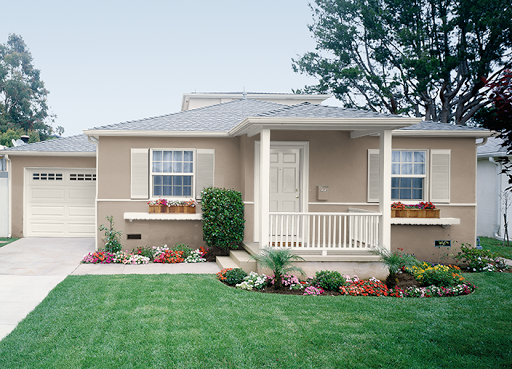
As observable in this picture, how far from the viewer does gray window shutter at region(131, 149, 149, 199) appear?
926cm

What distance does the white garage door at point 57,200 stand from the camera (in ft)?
38.0

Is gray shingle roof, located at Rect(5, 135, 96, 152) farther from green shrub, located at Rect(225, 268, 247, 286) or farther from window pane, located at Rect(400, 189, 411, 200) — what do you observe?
window pane, located at Rect(400, 189, 411, 200)

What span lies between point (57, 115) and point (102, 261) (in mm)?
29319

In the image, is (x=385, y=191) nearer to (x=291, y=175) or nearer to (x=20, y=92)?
(x=291, y=175)

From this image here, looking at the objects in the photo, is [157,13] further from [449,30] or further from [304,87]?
[449,30]

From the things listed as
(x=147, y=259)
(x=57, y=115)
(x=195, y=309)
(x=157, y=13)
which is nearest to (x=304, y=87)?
(x=157, y=13)

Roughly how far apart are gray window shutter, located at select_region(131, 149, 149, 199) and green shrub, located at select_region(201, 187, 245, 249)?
171 cm

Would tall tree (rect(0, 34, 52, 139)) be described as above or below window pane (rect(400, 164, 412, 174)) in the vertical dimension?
above

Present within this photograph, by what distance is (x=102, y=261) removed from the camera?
27.5ft

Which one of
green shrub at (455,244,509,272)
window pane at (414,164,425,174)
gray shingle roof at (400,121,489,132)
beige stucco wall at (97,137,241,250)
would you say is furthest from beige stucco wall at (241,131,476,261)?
beige stucco wall at (97,137,241,250)

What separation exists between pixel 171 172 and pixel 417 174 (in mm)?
5857

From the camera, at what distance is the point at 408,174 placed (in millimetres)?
9352

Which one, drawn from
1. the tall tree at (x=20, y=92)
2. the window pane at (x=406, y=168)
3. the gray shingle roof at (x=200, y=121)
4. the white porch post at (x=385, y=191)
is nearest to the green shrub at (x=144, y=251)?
the gray shingle roof at (x=200, y=121)

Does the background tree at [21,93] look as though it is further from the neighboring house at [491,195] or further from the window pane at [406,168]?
the neighboring house at [491,195]
